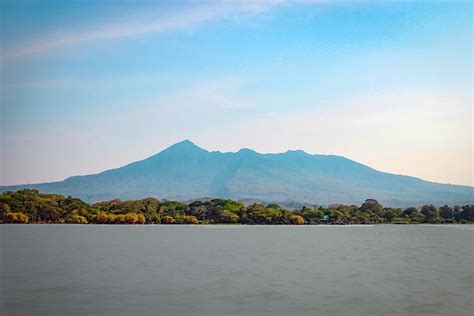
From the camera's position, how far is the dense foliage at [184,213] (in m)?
102

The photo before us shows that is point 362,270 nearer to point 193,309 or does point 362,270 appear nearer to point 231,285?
point 231,285

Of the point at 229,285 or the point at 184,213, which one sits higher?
the point at 184,213

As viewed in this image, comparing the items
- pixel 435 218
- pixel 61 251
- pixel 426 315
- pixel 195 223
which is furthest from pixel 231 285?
pixel 435 218

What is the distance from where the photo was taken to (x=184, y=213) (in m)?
120

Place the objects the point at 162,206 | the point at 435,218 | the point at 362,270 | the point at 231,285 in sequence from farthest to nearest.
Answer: the point at 435,218 → the point at 162,206 → the point at 362,270 → the point at 231,285

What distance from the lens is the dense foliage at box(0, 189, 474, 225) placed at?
4028 inches

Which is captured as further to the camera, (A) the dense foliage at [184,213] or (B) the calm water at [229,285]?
(A) the dense foliage at [184,213]

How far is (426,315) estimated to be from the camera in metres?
15.7

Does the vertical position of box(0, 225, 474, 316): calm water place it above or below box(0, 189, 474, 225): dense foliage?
below

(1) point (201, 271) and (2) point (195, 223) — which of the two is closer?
(1) point (201, 271)

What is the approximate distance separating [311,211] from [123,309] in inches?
4462

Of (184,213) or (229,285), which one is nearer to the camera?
(229,285)

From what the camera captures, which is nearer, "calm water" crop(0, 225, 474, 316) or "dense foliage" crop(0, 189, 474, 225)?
"calm water" crop(0, 225, 474, 316)

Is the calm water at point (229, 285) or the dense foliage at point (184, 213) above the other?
the dense foliage at point (184, 213)
